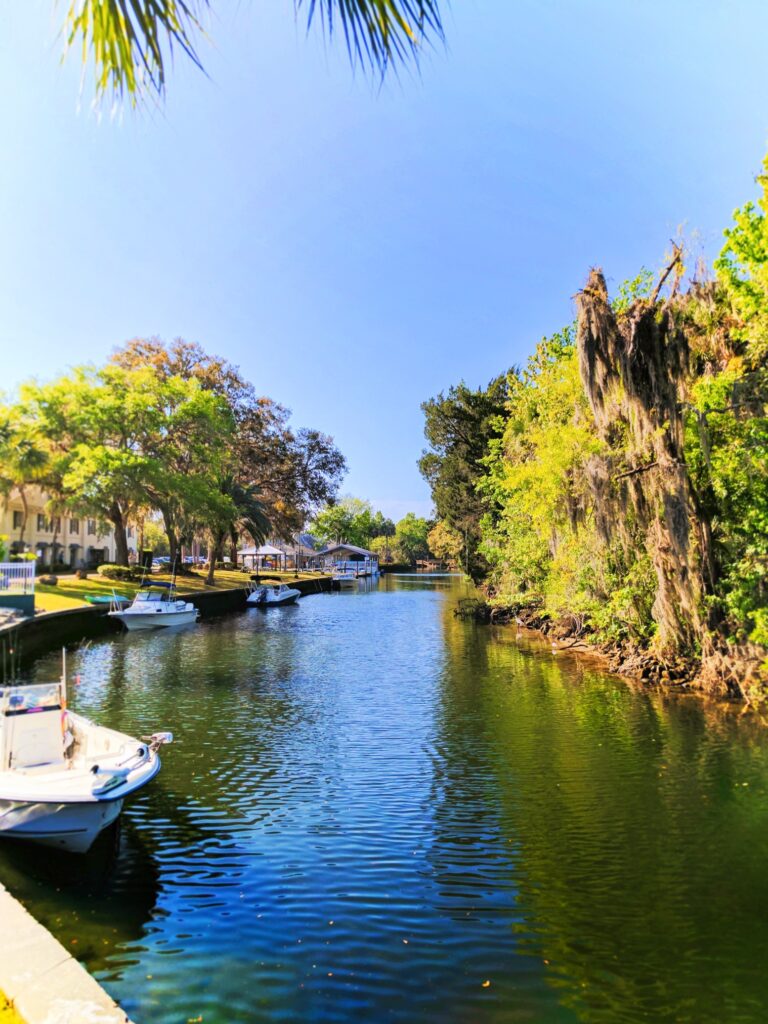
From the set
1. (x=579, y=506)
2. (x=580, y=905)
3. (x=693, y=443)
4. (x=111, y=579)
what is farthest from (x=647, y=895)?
(x=111, y=579)

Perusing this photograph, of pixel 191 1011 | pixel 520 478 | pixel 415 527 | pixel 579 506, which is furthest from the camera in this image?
pixel 415 527

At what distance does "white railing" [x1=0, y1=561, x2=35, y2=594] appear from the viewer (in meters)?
25.3

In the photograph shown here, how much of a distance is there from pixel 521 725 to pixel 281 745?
5.28 meters

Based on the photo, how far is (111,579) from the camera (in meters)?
40.6

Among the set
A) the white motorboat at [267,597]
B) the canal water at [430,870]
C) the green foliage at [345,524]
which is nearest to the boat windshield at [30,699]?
the canal water at [430,870]

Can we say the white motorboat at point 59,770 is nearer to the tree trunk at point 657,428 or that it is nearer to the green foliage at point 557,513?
the tree trunk at point 657,428

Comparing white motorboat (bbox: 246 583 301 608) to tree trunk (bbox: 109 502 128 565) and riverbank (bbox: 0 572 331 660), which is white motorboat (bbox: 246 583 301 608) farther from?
tree trunk (bbox: 109 502 128 565)

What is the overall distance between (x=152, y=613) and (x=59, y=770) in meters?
24.9

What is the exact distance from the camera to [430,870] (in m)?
7.64

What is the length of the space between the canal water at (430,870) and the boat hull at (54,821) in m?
0.43

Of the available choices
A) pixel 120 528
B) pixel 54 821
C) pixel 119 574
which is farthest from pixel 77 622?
pixel 54 821

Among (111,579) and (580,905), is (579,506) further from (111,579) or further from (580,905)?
(111,579)

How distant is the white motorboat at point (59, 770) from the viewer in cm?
757

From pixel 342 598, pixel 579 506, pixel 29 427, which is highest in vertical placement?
pixel 29 427
